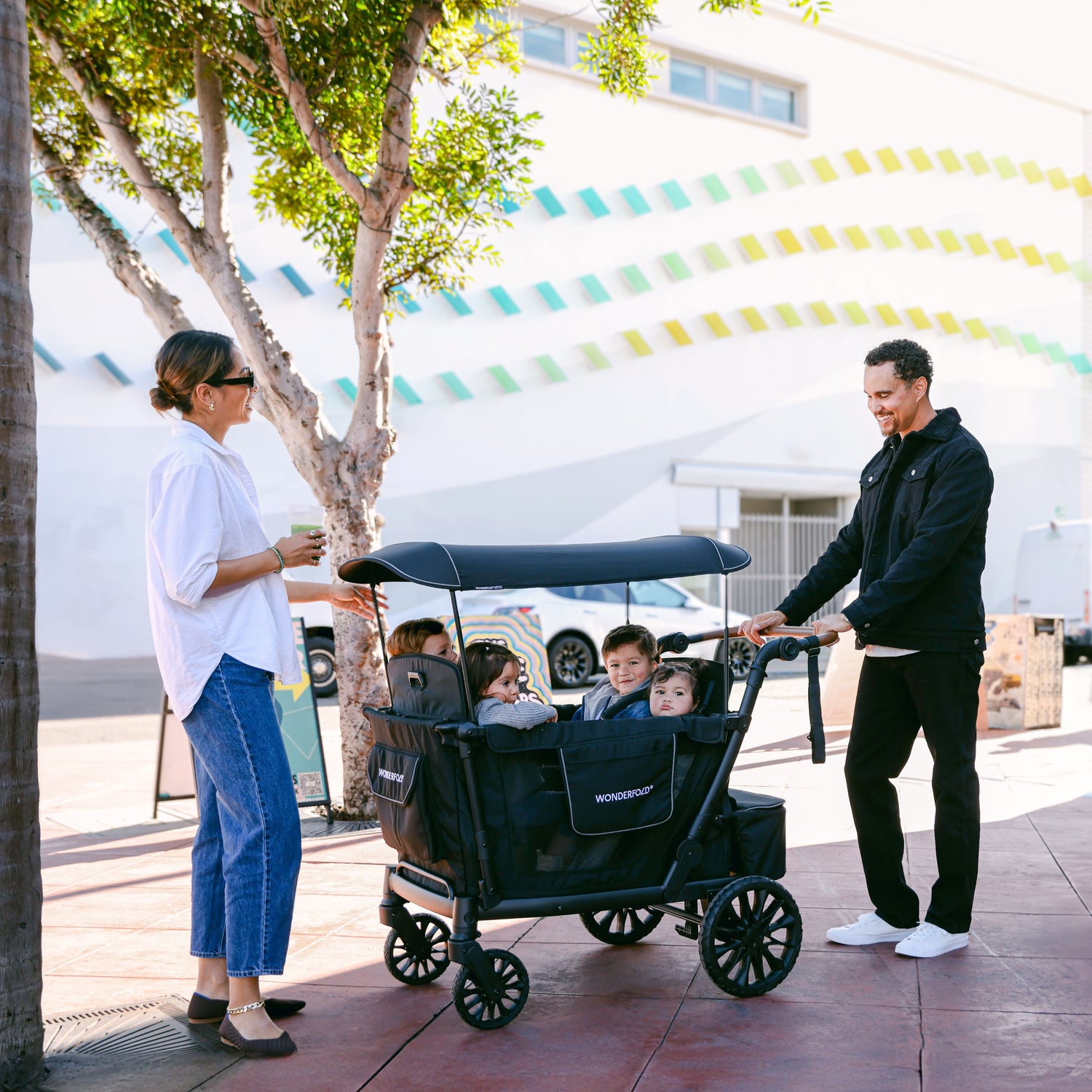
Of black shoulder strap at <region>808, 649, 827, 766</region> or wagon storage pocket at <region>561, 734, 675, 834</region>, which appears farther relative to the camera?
black shoulder strap at <region>808, 649, 827, 766</region>

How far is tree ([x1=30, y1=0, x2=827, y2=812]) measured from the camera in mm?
6816

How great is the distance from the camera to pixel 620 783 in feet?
12.0

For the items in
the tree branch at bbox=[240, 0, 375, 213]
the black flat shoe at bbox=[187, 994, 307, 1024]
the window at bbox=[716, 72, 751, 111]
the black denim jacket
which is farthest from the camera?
the window at bbox=[716, 72, 751, 111]

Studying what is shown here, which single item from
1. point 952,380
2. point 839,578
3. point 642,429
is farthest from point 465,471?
point 839,578

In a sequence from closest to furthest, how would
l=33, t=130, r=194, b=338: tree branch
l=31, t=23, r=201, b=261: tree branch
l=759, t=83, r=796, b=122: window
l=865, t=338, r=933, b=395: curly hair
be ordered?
l=865, t=338, r=933, b=395: curly hair
l=31, t=23, r=201, b=261: tree branch
l=33, t=130, r=194, b=338: tree branch
l=759, t=83, r=796, b=122: window

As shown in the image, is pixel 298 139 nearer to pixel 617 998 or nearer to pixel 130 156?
pixel 130 156

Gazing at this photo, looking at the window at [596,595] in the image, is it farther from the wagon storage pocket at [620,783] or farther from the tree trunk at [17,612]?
the tree trunk at [17,612]

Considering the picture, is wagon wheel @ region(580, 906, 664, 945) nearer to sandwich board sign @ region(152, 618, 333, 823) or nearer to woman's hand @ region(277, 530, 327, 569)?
woman's hand @ region(277, 530, 327, 569)

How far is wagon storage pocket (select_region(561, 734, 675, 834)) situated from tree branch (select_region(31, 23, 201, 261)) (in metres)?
4.53

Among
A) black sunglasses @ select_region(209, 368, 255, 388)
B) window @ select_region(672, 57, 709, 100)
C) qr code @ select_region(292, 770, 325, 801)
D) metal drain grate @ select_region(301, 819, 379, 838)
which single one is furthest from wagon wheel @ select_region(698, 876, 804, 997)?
window @ select_region(672, 57, 709, 100)

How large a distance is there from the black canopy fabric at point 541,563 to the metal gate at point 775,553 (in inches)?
713

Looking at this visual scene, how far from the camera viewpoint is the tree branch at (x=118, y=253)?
7.23m

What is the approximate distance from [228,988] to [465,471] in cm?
1637

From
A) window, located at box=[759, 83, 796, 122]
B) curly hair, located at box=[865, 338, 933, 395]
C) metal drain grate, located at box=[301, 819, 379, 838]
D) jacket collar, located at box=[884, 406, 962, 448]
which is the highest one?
window, located at box=[759, 83, 796, 122]
